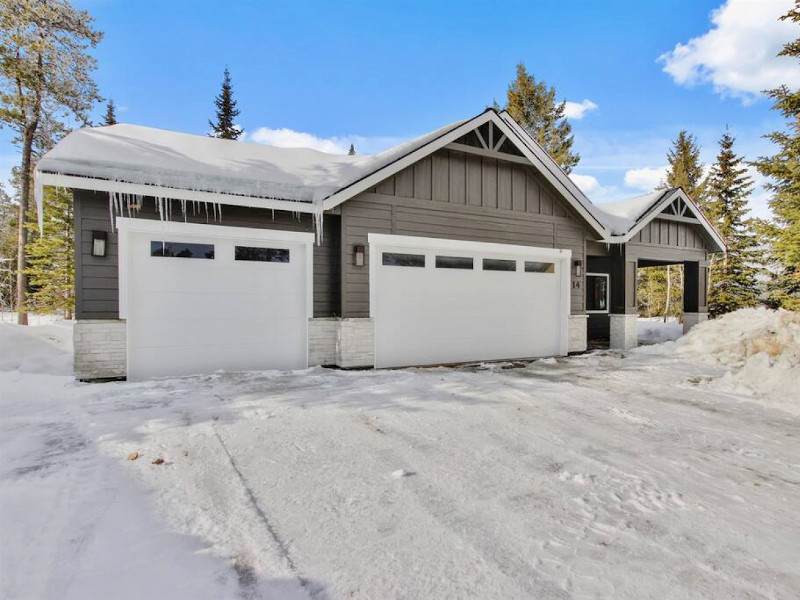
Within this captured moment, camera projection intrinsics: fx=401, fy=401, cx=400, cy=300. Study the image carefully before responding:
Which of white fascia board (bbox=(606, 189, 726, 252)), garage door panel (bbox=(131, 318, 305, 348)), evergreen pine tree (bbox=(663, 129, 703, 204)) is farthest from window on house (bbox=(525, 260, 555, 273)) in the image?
evergreen pine tree (bbox=(663, 129, 703, 204))

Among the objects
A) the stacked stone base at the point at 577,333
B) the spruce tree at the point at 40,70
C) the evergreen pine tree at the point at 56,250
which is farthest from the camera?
the evergreen pine tree at the point at 56,250

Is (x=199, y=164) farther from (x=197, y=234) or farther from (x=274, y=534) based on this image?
(x=274, y=534)

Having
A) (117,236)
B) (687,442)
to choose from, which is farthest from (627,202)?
(117,236)

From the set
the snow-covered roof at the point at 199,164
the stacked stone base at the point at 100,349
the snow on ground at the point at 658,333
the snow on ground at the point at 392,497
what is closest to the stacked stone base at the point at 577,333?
the snow on ground at the point at 658,333

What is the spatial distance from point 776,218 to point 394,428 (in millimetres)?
16551

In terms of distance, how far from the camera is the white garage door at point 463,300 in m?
7.52

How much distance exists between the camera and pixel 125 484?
8.52ft

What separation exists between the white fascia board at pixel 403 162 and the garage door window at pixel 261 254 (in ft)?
3.72

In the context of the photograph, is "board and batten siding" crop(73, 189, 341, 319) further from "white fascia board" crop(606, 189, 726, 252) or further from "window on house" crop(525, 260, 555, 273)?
"white fascia board" crop(606, 189, 726, 252)

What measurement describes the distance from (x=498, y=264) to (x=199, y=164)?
5.98 meters

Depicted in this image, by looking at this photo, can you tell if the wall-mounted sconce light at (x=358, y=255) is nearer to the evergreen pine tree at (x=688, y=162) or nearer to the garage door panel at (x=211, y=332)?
the garage door panel at (x=211, y=332)

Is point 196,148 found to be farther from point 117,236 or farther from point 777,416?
point 777,416

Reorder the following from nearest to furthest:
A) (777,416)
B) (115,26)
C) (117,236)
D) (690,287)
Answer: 1. (777,416)
2. (117,236)
3. (690,287)
4. (115,26)

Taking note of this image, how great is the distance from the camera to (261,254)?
6.84 m
